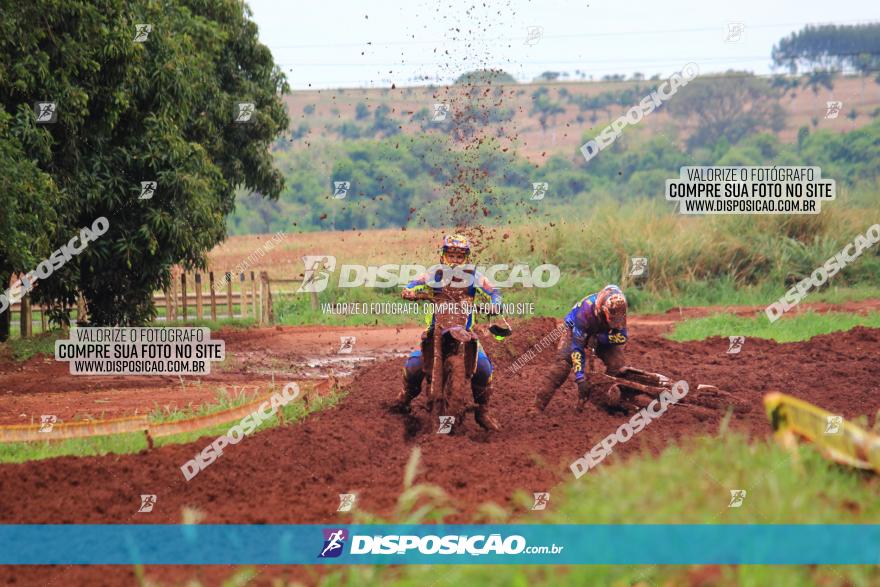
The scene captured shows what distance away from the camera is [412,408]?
12938 millimetres

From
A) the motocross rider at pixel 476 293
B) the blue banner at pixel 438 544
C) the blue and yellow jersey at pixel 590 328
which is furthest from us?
the blue and yellow jersey at pixel 590 328

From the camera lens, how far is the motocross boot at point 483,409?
11.3 metres

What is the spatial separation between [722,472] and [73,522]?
462cm

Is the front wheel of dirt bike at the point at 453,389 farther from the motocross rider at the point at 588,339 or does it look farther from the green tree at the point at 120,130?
the green tree at the point at 120,130

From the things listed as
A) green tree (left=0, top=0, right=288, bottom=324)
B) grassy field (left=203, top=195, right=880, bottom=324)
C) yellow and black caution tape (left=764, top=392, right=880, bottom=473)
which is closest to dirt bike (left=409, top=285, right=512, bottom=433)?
yellow and black caution tape (left=764, top=392, right=880, bottom=473)

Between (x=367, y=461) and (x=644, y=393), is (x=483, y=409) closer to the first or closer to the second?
(x=367, y=461)

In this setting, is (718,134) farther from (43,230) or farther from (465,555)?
(465,555)

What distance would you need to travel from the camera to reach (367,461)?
1023cm

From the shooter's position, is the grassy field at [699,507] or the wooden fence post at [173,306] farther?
the wooden fence post at [173,306]

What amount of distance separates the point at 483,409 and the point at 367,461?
1625 millimetres

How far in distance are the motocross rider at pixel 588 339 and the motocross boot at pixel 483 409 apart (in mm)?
1093

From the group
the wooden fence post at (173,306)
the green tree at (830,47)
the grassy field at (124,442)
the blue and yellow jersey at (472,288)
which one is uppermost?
the green tree at (830,47)

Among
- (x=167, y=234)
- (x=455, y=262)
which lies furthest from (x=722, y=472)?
(x=167, y=234)

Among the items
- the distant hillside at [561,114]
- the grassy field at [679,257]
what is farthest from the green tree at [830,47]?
the grassy field at [679,257]
